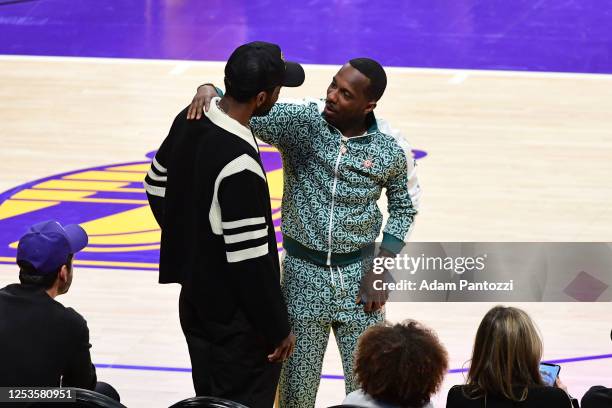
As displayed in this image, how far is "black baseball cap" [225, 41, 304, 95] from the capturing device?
11.4 feet

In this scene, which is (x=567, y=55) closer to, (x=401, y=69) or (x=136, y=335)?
(x=401, y=69)

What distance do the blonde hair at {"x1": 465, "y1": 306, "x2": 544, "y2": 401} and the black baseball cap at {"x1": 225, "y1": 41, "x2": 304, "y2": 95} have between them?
99cm

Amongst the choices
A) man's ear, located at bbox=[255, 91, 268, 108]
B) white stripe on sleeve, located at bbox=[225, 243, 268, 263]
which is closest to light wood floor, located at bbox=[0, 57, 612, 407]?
white stripe on sleeve, located at bbox=[225, 243, 268, 263]

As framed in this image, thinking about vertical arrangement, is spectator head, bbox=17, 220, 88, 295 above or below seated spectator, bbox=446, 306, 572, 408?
above

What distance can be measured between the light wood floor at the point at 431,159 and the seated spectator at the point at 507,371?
182cm

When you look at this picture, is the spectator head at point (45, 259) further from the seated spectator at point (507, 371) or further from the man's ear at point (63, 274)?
the seated spectator at point (507, 371)

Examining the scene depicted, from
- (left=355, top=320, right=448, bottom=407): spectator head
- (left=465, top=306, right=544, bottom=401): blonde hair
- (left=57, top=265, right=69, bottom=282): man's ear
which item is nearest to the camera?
(left=355, top=320, right=448, bottom=407): spectator head

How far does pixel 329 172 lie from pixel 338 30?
997cm

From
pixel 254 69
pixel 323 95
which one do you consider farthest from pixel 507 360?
pixel 323 95

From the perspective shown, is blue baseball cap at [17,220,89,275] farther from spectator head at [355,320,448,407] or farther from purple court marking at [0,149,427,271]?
purple court marking at [0,149,427,271]

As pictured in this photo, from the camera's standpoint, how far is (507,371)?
10.9 ft

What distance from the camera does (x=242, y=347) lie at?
11.9 ft

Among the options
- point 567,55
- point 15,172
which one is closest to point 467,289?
point 15,172

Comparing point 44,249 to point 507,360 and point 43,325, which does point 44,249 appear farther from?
point 507,360
